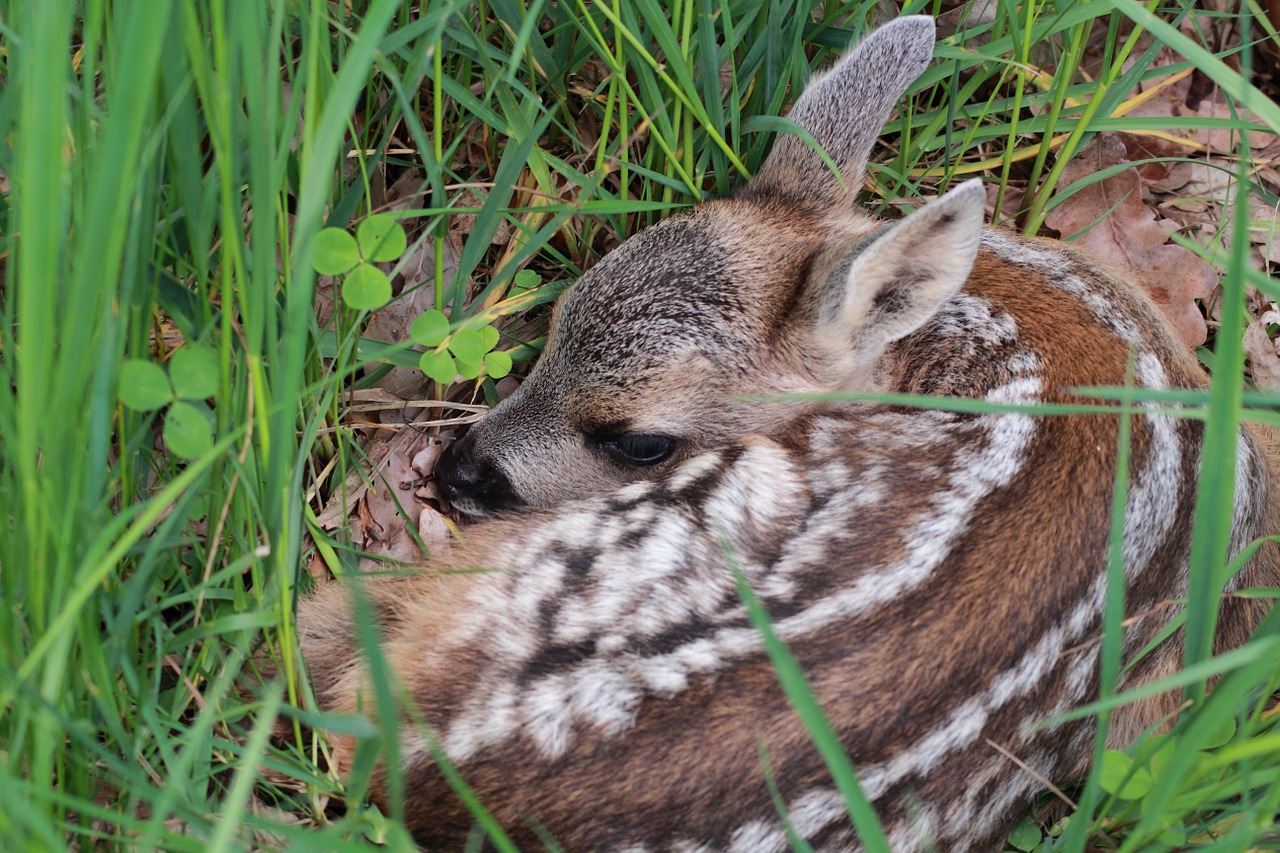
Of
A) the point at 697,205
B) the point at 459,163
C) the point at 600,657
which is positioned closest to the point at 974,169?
the point at 697,205

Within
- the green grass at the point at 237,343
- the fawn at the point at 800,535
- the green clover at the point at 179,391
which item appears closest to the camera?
the green grass at the point at 237,343

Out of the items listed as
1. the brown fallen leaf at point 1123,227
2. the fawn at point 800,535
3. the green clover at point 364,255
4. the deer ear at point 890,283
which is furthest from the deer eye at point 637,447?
the brown fallen leaf at point 1123,227

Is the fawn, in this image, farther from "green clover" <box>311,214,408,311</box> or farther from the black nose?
"green clover" <box>311,214,408,311</box>

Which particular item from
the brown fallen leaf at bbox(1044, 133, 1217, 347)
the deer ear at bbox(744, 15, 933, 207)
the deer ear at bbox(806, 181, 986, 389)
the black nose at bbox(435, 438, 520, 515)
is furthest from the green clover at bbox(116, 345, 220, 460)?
the brown fallen leaf at bbox(1044, 133, 1217, 347)

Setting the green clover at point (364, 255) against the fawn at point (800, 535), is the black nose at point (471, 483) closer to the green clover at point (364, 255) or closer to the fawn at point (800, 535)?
the fawn at point (800, 535)

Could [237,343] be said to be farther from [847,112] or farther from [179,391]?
[847,112]

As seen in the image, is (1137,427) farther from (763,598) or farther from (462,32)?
(462,32)
